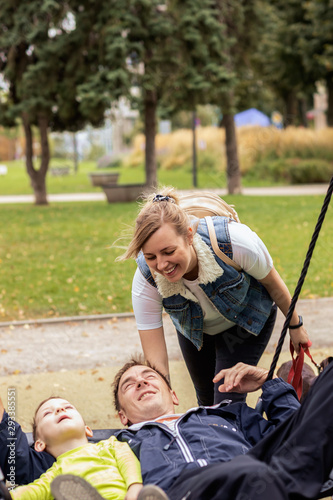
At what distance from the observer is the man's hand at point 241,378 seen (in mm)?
2797

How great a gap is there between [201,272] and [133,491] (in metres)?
0.94

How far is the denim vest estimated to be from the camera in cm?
291

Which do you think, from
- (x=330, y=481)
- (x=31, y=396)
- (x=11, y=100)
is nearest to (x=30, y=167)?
(x=11, y=100)

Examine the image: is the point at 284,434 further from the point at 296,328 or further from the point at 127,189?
the point at 127,189

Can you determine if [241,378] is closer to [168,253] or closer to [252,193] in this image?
[168,253]

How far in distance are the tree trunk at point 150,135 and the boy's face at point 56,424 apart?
45.7 ft

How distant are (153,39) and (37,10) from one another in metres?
2.77

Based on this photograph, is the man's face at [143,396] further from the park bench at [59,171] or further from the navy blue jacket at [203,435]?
the park bench at [59,171]

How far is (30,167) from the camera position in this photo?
55.8ft

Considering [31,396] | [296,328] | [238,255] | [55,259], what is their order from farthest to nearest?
[55,259]
[31,396]
[296,328]
[238,255]

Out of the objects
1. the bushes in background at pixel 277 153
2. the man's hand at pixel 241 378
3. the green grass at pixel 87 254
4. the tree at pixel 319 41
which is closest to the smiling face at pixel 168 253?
the man's hand at pixel 241 378

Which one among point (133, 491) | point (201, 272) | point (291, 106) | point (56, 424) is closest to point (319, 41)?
point (291, 106)

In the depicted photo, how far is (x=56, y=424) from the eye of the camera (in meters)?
2.81

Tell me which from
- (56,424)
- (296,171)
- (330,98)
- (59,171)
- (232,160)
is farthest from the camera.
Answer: (59,171)
